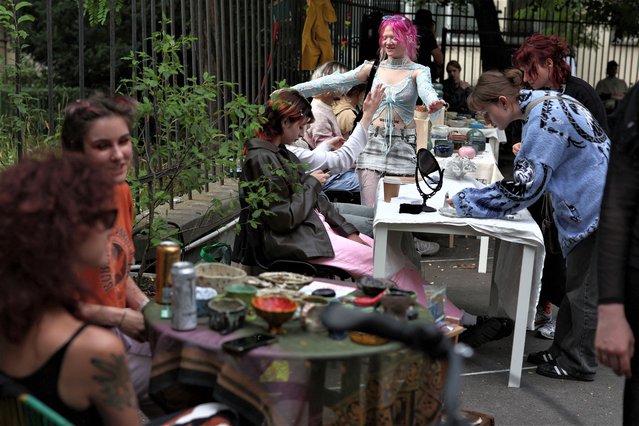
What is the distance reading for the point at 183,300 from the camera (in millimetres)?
2703

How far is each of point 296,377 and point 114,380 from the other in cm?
65

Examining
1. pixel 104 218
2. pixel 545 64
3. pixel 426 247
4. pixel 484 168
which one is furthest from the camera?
pixel 426 247

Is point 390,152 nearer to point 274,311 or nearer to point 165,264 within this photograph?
point 165,264

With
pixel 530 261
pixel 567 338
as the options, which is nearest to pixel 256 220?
pixel 530 261

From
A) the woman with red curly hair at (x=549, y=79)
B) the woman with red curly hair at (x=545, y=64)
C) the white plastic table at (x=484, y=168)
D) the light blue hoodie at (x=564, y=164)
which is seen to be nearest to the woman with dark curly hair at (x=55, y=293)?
the light blue hoodie at (x=564, y=164)

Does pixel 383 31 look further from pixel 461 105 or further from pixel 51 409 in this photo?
pixel 461 105

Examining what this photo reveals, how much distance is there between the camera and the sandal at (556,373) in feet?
16.1

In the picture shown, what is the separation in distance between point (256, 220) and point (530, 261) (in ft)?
4.94

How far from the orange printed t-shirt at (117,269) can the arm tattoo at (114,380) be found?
0.77 metres

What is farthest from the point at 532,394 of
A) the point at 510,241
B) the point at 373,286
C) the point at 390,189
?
the point at 373,286

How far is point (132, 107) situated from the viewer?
3.33m

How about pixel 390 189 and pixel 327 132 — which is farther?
pixel 327 132

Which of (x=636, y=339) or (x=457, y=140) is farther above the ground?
(x=636, y=339)

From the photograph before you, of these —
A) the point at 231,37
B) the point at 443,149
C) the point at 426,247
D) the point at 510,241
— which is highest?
the point at 231,37
